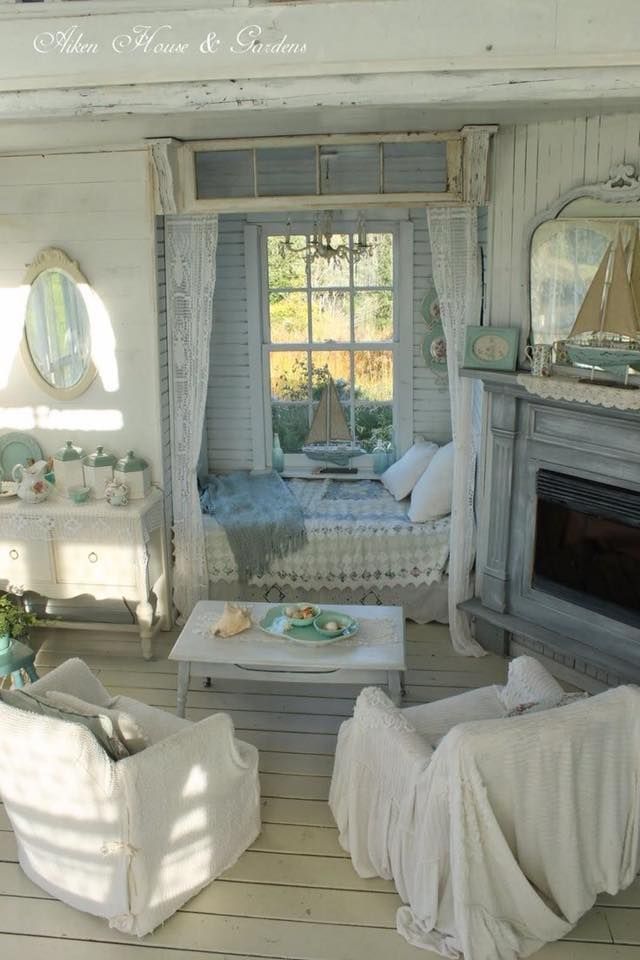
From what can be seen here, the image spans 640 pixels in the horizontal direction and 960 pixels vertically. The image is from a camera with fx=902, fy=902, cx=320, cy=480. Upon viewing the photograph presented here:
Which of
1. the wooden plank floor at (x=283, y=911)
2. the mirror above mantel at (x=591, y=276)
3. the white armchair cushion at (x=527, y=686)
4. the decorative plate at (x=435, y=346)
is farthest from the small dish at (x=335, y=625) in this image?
the decorative plate at (x=435, y=346)

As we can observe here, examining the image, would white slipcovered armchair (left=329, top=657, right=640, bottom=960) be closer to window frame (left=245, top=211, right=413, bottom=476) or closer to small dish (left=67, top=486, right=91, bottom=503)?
small dish (left=67, top=486, right=91, bottom=503)

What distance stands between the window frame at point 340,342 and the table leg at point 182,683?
2341mm

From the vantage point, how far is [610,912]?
3.29m

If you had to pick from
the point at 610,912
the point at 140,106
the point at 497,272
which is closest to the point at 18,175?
the point at 140,106

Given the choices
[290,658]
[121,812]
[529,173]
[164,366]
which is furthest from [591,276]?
[121,812]

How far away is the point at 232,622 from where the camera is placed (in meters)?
4.32

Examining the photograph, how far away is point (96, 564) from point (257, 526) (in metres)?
0.98

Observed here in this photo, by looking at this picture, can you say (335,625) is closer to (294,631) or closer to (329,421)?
(294,631)

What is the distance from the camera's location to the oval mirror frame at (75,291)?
5.12m

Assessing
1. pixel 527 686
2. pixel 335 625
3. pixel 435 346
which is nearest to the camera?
pixel 527 686

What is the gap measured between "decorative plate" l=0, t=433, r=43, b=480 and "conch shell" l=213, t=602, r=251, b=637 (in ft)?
5.90

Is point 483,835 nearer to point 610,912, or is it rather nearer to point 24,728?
point 610,912

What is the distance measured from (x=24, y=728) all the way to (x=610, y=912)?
7.20 feet

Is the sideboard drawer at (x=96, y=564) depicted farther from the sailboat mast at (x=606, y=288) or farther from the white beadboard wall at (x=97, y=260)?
the sailboat mast at (x=606, y=288)
